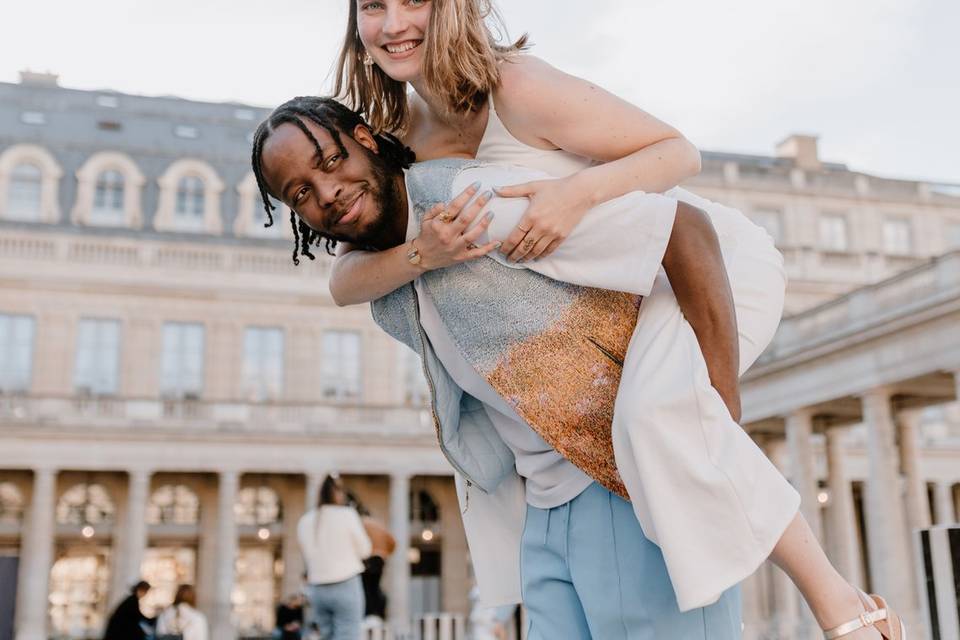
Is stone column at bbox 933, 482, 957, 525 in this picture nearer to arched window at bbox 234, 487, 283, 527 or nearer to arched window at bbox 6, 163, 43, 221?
arched window at bbox 234, 487, 283, 527

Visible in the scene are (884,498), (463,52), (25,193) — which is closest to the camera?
(463,52)

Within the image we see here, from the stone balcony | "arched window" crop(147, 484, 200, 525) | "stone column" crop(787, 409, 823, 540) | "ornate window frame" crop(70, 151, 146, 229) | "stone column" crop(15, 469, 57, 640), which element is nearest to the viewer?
"stone column" crop(787, 409, 823, 540)

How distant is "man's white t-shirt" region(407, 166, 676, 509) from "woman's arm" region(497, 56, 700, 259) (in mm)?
30

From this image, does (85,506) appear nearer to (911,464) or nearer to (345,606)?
(911,464)

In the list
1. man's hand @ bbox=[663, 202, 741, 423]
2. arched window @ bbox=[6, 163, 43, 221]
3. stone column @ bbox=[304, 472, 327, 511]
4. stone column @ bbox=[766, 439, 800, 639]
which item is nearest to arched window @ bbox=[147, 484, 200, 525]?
stone column @ bbox=[304, 472, 327, 511]

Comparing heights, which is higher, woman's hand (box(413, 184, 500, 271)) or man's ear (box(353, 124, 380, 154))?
man's ear (box(353, 124, 380, 154))

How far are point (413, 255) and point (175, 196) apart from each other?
36386 mm

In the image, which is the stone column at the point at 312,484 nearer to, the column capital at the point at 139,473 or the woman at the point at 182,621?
the column capital at the point at 139,473

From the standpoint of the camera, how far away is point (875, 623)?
70.8 inches

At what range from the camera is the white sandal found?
1.78 metres

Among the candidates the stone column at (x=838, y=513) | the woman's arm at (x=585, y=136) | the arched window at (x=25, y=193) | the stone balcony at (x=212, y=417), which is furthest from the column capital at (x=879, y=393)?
the arched window at (x=25, y=193)

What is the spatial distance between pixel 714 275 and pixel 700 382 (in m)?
0.20

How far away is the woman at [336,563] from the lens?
21.3 ft

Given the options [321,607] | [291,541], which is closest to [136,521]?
[291,541]
